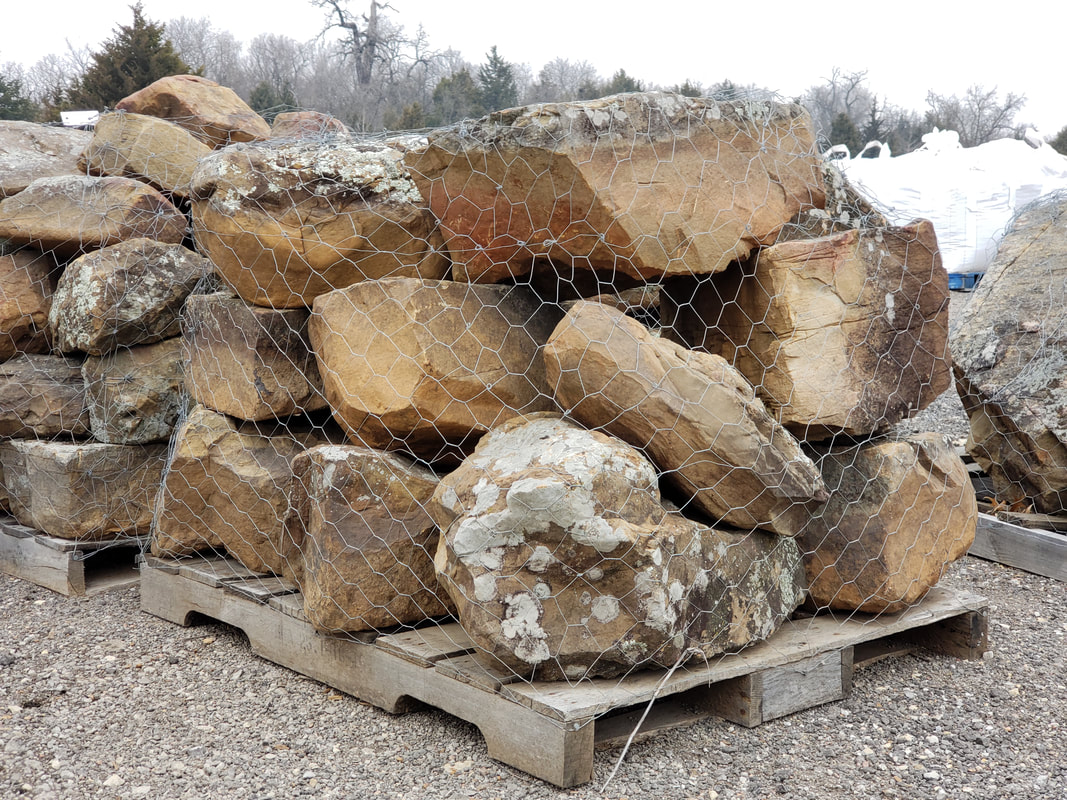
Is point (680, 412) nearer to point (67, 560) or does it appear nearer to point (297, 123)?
point (67, 560)

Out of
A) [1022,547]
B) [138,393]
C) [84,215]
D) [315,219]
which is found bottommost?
[1022,547]

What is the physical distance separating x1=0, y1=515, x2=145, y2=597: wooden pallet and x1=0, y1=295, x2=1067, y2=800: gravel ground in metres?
0.59

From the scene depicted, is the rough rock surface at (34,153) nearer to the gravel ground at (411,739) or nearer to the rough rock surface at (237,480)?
the rough rock surface at (237,480)

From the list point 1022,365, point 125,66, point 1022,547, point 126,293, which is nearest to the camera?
point 126,293

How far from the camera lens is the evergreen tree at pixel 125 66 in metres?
12.8

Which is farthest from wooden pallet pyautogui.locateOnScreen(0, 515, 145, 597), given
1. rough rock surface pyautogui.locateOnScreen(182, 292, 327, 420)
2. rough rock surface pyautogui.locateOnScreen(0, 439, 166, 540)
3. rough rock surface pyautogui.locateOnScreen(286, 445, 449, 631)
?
rough rock surface pyautogui.locateOnScreen(286, 445, 449, 631)

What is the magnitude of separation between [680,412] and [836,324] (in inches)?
27.0

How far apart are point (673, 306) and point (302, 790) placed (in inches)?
76.2

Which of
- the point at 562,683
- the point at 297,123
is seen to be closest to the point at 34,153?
the point at 297,123

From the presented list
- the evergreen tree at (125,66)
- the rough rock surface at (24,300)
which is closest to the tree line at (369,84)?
the evergreen tree at (125,66)

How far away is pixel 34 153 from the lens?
494cm

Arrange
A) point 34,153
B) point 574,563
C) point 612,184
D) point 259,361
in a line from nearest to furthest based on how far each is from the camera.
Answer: point 574,563
point 612,184
point 259,361
point 34,153

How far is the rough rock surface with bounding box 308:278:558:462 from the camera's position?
2924 mm

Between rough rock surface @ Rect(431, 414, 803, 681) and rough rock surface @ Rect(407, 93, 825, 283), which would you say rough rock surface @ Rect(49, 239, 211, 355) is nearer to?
rough rock surface @ Rect(407, 93, 825, 283)
